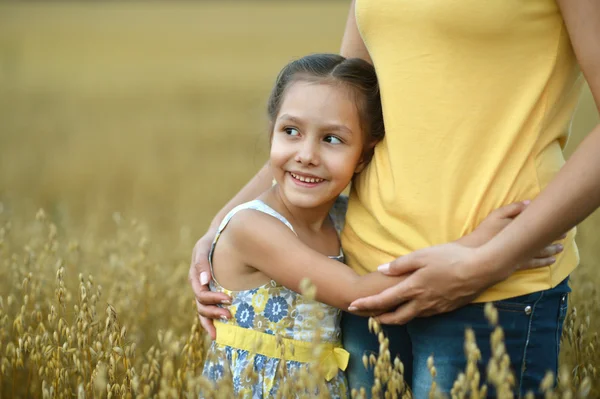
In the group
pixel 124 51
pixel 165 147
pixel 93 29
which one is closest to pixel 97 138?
pixel 165 147

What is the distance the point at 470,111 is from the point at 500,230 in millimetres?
368

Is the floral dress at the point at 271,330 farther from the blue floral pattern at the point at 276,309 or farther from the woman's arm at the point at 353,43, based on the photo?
the woman's arm at the point at 353,43

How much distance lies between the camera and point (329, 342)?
9.35ft

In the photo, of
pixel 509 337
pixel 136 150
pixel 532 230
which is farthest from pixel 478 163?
pixel 136 150

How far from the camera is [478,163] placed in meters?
2.42

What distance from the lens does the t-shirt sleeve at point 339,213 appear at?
303 centimetres

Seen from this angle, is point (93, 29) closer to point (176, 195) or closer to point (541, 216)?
point (176, 195)

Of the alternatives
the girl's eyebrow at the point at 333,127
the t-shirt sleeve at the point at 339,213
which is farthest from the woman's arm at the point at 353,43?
the t-shirt sleeve at the point at 339,213

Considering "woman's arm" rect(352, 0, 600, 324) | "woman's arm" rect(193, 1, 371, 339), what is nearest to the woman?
"woman's arm" rect(352, 0, 600, 324)

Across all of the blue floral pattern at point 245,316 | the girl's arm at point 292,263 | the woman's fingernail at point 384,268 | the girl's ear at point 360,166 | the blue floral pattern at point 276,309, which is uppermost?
the girl's ear at point 360,166

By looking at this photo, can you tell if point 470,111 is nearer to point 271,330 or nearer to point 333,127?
point 333,127

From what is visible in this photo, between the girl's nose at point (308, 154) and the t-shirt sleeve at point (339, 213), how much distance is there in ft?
1.14

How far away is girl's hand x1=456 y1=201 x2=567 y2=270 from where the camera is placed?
92.7 inches

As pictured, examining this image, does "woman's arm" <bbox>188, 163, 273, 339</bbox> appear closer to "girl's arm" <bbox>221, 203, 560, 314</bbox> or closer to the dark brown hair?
"girl's arm" <bbox>221, 203, 560, 314</bbox>
